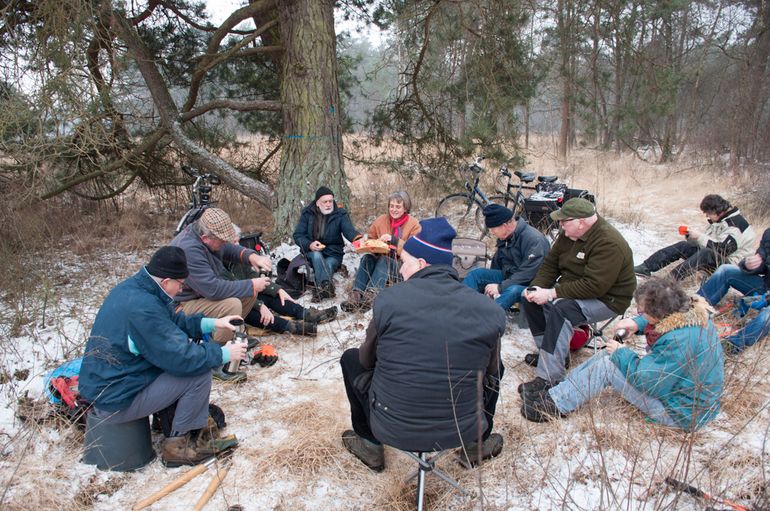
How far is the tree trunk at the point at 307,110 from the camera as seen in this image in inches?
222

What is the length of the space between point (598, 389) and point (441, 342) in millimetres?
1297

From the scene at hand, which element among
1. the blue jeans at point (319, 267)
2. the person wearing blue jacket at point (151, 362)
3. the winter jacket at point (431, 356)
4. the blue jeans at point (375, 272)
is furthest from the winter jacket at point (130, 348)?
the blue jeans at point (319, 267)

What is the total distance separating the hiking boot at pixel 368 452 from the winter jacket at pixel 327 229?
2.61m

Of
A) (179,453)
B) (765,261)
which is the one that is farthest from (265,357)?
(765,261)

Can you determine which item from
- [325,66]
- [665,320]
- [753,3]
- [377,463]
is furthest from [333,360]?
[753,3]

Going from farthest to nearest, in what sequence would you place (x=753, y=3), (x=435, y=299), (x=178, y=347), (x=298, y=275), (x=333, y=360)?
(x=753, y=3)
(x=298, y=275)
(x=333, y=360)
(x=178, y=347)
(x=435, y=299)

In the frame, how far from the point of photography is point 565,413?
112 inches

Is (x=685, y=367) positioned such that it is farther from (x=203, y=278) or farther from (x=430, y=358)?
(x=203, y=278)

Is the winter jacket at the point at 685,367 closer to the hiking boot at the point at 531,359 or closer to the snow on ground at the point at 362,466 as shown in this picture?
the snow on ground at the point at 362,466

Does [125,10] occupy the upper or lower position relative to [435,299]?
upper

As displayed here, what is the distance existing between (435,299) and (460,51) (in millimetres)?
5861

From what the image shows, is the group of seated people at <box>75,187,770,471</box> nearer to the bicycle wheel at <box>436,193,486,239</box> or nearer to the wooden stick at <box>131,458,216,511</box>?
the wooden stick at <box>131,458,216,511</box>

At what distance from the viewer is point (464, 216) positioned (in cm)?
738

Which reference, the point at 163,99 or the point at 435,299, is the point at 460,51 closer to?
the point at 163,99
